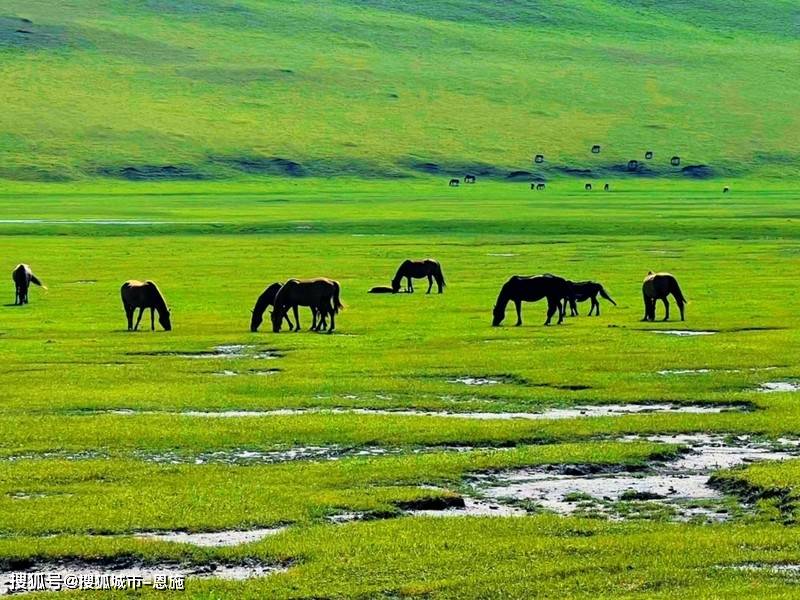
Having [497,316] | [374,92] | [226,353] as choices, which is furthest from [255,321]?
[374,92]

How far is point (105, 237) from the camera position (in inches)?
2938

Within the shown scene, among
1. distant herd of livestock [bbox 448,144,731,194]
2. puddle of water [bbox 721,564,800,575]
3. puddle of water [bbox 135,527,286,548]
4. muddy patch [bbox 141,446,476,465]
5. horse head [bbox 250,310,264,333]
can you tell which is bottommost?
puddle of water [bbox 721,564,800,575]

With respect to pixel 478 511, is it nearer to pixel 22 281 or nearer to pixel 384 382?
pixel 384 382

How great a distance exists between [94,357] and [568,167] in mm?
113946

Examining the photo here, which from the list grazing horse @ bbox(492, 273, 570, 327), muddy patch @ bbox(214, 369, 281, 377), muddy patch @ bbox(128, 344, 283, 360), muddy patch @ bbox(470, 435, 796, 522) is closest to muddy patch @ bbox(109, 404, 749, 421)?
muddy patch @ bbox(470, 435, 796, 522)

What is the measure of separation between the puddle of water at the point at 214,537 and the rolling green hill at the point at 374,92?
11729 centimetres

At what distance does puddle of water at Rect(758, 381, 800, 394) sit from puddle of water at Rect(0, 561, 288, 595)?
39.2 feet

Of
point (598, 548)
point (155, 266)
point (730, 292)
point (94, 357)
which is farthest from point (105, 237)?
point (598, 548)

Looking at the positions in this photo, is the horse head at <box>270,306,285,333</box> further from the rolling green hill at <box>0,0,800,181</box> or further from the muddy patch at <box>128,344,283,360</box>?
the rolling green hill at <box>0,0,800,181</box>

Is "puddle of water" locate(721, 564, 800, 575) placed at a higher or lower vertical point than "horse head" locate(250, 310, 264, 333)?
lower

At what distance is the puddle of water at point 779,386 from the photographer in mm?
23516

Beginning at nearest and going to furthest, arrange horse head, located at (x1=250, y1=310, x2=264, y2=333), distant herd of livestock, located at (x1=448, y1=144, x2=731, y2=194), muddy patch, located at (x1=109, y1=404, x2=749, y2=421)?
muddy patch, located at (x1=109, y1=404, x2=749, y2=421) → horse head, located at (x1=250, y1=310, x2=264, y2=333) → distant herd of livestock, located at (x1=448, y1=144, x2=731, y2=194)

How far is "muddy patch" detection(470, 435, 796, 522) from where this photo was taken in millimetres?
15469

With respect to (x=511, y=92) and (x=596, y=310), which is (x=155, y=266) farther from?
(x=511, y=92)
